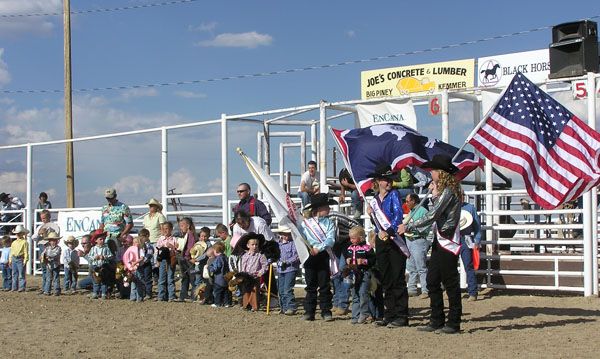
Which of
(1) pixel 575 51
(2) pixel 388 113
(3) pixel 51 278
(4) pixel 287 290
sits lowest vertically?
(3) pixel 51 278

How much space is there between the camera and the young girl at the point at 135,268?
562 inches

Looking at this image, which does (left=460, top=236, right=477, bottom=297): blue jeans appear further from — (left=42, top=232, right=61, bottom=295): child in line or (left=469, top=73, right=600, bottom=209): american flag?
(left=42, top=232, right=61, bottom=295): child in line

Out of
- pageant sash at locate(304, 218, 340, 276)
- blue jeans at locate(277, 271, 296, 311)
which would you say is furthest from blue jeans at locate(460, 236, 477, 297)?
blue jeans at locate(277, 271, 296, 311)

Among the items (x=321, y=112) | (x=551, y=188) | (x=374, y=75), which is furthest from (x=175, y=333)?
(x=374, y=75)

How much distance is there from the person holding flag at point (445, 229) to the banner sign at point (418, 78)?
406 inches

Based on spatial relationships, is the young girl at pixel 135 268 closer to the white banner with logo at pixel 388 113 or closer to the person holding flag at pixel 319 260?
the person holding flag at pixel 319 260

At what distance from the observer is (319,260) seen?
439 inches

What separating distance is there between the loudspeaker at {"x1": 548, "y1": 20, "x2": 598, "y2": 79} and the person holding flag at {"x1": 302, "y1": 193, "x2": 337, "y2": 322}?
226 inches

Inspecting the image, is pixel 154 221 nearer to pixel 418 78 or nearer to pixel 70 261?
pixel 70 261

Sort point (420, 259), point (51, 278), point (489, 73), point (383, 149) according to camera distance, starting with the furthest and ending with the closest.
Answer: point (489, 73), point (51, 278), point (420, 259), point (383, 149)

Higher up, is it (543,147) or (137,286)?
(543,147)

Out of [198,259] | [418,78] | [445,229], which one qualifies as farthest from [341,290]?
[418,78]

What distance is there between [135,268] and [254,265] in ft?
9.18

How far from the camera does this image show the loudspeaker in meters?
14.5
